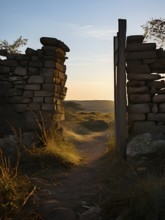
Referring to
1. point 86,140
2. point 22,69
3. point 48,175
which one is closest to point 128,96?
point 48,175

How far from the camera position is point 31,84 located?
8914 mm

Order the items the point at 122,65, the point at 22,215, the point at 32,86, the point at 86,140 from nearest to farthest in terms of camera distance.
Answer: the point at 22,215, the point at 122,65, the point at 32,86, the point at 86,140

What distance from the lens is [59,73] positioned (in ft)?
31.1

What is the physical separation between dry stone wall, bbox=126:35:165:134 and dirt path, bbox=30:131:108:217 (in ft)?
4.20

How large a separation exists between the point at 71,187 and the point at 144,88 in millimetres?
2708

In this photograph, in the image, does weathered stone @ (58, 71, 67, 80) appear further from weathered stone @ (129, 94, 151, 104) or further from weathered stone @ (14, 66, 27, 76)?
weathered stone @ (129, 94, 151, 104)

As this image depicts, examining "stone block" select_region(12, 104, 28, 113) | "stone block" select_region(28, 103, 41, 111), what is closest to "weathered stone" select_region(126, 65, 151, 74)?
"stone block" select_region(28, 103, 41, 111)

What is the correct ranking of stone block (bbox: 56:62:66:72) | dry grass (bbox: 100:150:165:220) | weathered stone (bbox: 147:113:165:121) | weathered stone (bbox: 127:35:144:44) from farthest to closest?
1. stone block (bbox: 56:62:66:72)
2. weathered stone (bbox: 127:35:144:44)
3. weathered stone (bbox: 147:113:165:121)
4. dry grass (bbox: 100:150:165:220)

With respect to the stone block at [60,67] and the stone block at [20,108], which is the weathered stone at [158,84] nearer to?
the stone block at [60,67]

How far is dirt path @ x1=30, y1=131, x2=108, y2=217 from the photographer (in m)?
4.48

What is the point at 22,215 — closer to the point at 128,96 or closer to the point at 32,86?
the point at 128,96

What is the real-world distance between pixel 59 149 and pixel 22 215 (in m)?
3.70

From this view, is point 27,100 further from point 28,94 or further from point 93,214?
point 93,214

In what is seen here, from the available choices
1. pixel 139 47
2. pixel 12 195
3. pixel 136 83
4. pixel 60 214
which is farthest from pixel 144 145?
pixel 12 195
